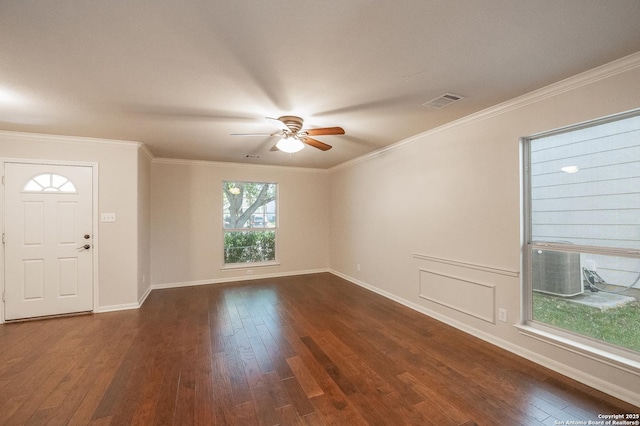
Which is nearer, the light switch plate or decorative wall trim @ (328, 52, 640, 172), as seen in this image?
decorative wall trim @ (328, 52, 640, 172)

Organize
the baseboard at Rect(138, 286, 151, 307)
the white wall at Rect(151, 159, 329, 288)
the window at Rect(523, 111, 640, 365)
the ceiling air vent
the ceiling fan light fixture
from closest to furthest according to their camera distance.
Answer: the window at Rect(523, 111, 640, 365) < the ceiling air vent < the ceiling fan light fixture < the baseboard at Rect(138, 286, 151, 307) < the white wall at Rect(151, 159, 329, 288)

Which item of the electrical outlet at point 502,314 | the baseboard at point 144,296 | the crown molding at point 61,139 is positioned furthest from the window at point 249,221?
the electrical outlet at point 502,314

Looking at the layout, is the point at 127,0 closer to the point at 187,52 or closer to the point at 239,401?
the point at 187,52

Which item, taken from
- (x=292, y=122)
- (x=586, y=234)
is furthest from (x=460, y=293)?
(x=292, y=122)

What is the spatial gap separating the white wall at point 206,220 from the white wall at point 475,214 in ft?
6.25

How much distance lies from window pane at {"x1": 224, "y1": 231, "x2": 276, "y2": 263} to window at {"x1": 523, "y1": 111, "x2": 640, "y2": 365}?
468cm

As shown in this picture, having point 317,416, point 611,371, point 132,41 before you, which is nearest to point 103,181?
point 132,41

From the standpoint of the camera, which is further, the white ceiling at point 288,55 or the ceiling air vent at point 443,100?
the ceiling air vent at point 443,100

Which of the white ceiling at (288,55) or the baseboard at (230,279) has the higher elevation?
the white ceiling at (288,55)

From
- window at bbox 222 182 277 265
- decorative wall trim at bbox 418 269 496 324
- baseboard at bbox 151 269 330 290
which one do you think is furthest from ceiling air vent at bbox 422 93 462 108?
baseboard at bbox 151 269 330 290

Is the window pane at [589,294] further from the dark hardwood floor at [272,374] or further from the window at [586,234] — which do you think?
the dark hardwood floor at [272,374]

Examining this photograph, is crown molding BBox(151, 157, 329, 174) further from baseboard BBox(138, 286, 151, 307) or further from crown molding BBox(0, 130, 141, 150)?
baseboard BBox(138, 286, 151, 307)

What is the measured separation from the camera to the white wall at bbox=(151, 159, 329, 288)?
5.16m

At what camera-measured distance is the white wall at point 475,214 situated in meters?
2.17
